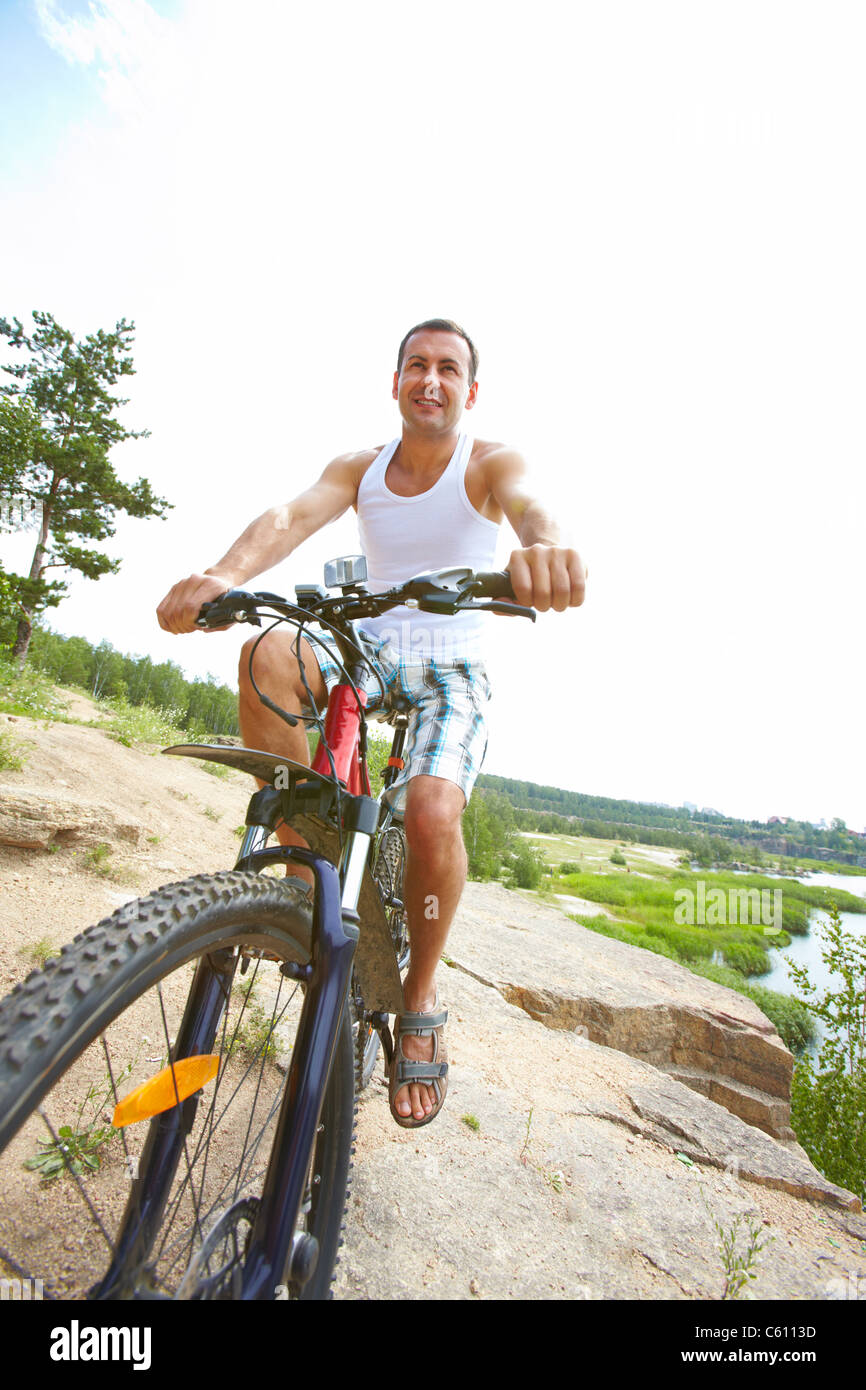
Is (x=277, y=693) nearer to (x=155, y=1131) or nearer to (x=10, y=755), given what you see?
(x=155, y=1131)

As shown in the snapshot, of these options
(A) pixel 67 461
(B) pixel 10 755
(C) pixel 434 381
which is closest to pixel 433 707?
(C) pixel 434 381

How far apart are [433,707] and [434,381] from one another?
1.34 metres

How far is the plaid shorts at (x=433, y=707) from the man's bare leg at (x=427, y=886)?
3.6 inches

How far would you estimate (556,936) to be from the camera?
25.3 feet

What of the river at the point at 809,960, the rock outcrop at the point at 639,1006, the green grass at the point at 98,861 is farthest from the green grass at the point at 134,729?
the river at the point at 809,960

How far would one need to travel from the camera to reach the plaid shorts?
6.58ft

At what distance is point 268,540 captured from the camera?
6.81 feet

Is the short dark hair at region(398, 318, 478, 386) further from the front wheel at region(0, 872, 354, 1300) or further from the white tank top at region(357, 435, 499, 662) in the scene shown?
the front wheel at region(0, 872, 354, 1300)

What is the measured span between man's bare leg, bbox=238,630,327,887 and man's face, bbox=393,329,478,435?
Answer: 3.83 ft

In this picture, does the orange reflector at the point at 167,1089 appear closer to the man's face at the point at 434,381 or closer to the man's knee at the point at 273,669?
the man's knee at the point at 273,669

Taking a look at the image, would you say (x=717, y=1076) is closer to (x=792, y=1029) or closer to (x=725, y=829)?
(x=792, y=1029)

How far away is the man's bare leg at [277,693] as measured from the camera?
182 centimetres

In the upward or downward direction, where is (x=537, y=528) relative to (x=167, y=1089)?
upward
